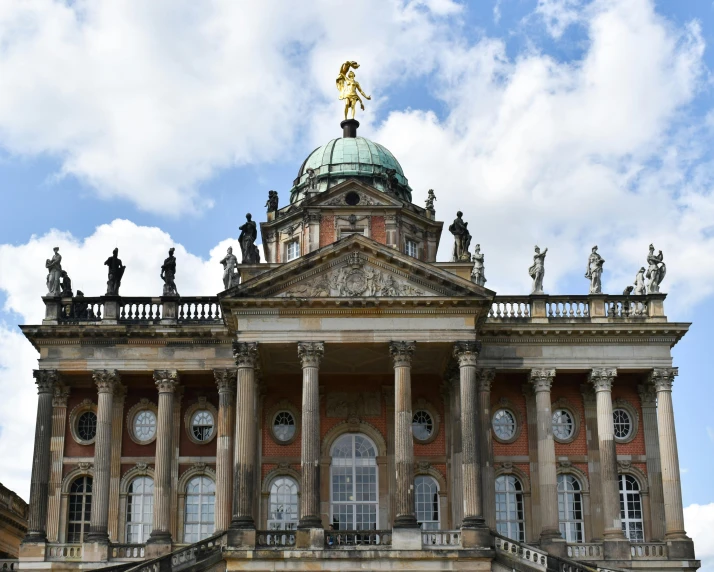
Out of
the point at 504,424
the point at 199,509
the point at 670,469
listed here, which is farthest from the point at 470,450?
the point at 199,509

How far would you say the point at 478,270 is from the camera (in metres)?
42.0

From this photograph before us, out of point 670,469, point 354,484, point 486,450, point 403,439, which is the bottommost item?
point 354,484

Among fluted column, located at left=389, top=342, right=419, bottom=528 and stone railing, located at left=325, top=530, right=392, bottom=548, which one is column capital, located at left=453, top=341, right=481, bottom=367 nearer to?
fluted column, located at left=389, top=342, right=419, bottom=528

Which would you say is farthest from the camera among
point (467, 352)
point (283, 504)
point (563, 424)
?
point (563, 424)

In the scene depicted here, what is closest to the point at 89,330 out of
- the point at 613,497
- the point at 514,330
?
the point at 514,330

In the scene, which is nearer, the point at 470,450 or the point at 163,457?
the point at 470,450

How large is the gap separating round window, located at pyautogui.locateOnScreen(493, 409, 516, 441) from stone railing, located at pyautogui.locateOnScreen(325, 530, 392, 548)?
8.09 meters

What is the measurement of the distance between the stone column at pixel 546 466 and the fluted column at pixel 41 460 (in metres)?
18.0

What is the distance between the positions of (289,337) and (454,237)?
843 centimetres

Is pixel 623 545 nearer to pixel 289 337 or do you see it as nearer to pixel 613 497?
pixel 613 497

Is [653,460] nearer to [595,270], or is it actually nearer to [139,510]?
[595,270]

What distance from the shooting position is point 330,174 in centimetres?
5038

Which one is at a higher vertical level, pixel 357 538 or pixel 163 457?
pixel 163 457

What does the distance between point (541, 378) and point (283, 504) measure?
10895 millimetres
